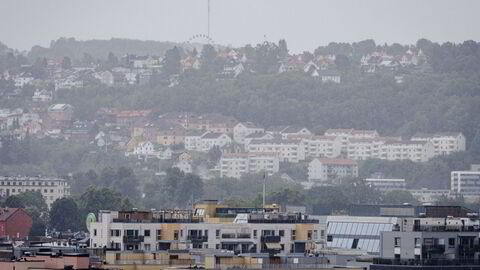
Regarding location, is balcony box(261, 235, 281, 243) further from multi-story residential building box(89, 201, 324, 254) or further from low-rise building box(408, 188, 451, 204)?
low-rise building box(408, 188, 451, 204)

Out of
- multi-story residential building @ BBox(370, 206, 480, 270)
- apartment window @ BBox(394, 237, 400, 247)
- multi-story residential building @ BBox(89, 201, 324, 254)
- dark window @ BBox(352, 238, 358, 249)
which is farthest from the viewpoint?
dark window @ BBox(352, 238, 358, 249)

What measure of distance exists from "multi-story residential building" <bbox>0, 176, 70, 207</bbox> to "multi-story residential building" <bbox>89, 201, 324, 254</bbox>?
91181 millimetres

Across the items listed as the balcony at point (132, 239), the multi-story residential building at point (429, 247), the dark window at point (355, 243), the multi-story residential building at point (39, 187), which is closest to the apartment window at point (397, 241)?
the multi-story residential building at point (429, 247)

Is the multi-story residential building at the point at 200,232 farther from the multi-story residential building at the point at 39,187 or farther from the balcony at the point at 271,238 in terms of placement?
the multi-story residential building at the point at 39,187

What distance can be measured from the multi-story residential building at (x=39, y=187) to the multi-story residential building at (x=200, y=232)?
91.2 meters

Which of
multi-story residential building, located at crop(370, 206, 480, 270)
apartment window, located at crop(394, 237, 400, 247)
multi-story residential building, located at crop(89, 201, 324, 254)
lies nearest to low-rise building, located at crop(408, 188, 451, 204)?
multi-story residential building, located at crop(89, 201, 324, 254)

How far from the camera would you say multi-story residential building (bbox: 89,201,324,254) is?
64.7m

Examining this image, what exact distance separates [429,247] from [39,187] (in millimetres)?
119708

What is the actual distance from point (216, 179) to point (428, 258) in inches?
5780

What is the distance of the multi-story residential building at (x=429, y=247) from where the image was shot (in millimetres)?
47688

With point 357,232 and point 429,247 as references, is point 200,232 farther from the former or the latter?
point 429,247

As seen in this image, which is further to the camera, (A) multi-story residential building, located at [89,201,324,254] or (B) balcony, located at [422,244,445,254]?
(A) multi-story residential building, located at [89,201,324,254]

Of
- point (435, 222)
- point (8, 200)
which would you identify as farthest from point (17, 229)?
point (435, 222)

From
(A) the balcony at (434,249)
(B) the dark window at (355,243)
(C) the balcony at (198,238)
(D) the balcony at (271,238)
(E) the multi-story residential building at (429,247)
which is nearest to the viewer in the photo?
(E) the multi-story residential building at (429,247)
